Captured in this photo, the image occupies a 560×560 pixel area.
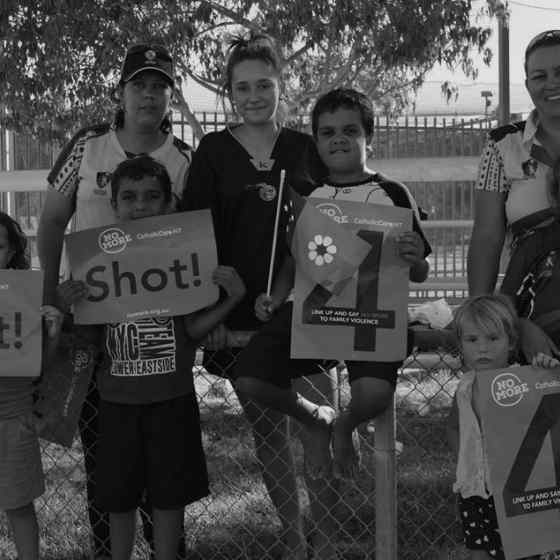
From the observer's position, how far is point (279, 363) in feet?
11.7

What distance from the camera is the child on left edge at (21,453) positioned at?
12.1 ft

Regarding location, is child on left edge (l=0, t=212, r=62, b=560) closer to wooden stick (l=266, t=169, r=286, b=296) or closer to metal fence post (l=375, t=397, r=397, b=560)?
wooden stick (l=266, t=169, r=286, b=296)

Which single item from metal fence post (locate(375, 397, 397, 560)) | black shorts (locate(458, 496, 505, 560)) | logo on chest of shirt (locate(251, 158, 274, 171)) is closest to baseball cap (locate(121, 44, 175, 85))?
logo on chest of shirt (locate(251, 158, 274, 171))

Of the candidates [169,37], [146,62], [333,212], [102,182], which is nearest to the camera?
[333,212]

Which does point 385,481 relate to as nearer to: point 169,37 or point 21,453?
point 21,453

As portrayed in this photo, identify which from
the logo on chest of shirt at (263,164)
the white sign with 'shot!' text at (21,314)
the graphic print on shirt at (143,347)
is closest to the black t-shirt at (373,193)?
the logo on chest of shirt at (263,164)

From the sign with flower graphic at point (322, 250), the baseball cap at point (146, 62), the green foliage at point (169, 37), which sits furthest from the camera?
the green foliage at point (169, 37)

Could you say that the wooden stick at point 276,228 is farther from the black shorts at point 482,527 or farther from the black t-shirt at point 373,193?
the black shorts at point 482,527

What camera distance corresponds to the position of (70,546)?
465cm

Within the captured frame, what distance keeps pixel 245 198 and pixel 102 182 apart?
592 mm

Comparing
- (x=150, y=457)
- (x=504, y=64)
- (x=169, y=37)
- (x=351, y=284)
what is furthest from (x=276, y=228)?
(x=504, y=64)

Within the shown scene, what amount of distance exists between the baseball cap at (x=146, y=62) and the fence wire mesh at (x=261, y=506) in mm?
1230

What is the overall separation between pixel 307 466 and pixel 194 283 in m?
0.81

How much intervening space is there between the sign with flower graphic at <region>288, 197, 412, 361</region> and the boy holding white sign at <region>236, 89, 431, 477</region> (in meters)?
0.07
